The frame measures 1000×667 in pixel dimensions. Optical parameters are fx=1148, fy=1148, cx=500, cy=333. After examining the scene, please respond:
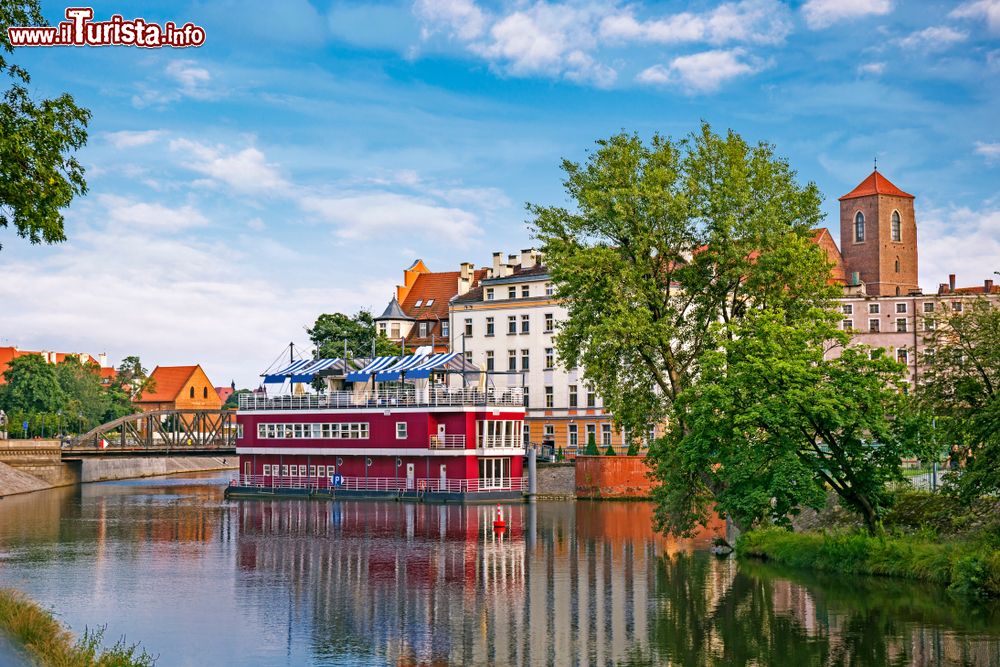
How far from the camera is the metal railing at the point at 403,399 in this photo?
237 feet

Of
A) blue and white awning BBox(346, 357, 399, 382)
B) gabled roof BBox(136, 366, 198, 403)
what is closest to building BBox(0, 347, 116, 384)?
gabled roof BBox(136, 366, 198, 403)

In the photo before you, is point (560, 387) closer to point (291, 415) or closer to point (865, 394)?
point (291, 415)

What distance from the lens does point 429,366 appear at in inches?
2926

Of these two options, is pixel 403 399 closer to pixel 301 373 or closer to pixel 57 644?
pixel 301 373

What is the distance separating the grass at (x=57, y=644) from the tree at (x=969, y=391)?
75.8 feet

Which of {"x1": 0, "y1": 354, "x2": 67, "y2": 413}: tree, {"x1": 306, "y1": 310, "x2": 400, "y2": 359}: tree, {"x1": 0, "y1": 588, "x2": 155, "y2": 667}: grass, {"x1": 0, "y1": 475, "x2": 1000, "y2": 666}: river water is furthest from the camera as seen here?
{"x1": 0, "y1": 354, "x2": 67, "y2": 413}: tree

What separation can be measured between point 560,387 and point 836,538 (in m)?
54.0

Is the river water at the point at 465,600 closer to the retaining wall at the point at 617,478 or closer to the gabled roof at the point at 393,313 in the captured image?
the retaining wall at the point at 617,478

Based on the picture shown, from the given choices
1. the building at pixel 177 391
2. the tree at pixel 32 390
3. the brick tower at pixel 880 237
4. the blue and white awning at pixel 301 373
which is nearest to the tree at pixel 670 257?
the blue and white awning at pixel 301 373

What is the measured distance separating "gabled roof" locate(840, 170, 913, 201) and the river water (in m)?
84.3

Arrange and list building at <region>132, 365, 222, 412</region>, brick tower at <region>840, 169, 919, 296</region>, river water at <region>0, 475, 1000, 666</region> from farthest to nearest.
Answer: building at <region>132, 365, 222, 412</region>
brick tower at <region>840, 169, 919, 296</region>
river water at <region>0, 475, 1000, 666</region>

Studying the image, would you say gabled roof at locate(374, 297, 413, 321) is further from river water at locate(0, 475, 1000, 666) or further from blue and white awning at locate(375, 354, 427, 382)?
river water at locate(0, 475, 1000, 666)

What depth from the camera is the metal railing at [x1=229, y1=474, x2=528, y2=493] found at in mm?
71750

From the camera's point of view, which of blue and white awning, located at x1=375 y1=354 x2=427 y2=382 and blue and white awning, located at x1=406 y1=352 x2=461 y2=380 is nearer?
blue and white awning, located at x1=406 y1=352 x2=461 y2=380
